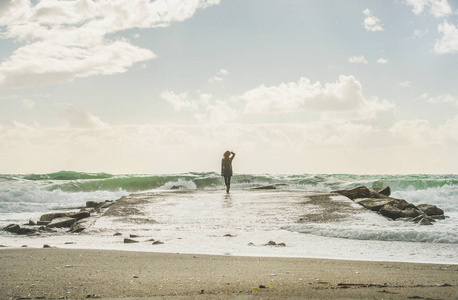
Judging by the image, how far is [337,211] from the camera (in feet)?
35.3

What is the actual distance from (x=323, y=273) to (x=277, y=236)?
367cm

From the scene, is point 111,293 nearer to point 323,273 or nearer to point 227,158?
point 323,273

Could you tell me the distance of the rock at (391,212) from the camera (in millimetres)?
10477

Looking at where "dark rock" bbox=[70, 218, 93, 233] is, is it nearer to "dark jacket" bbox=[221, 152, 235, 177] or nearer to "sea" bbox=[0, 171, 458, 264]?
"sea" bbox=[0, 171, 458, 264]

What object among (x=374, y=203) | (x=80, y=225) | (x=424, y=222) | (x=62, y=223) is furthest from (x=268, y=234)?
(x=62, y=223)

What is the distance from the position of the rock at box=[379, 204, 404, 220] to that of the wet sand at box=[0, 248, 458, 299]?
17.1 feet

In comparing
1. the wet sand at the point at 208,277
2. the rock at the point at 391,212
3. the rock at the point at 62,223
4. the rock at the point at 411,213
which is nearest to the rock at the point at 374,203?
the rock at the point at 391,212

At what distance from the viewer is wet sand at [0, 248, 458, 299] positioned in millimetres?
3646

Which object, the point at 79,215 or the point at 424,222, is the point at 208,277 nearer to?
the point at 424,222

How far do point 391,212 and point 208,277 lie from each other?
24.2 feet

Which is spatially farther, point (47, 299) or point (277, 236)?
point (277, 236)

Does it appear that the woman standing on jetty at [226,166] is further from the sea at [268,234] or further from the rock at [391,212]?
the rock at [391,212]

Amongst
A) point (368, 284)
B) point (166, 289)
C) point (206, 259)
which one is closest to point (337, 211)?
point (206, 259)

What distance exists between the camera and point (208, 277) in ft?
14.4
